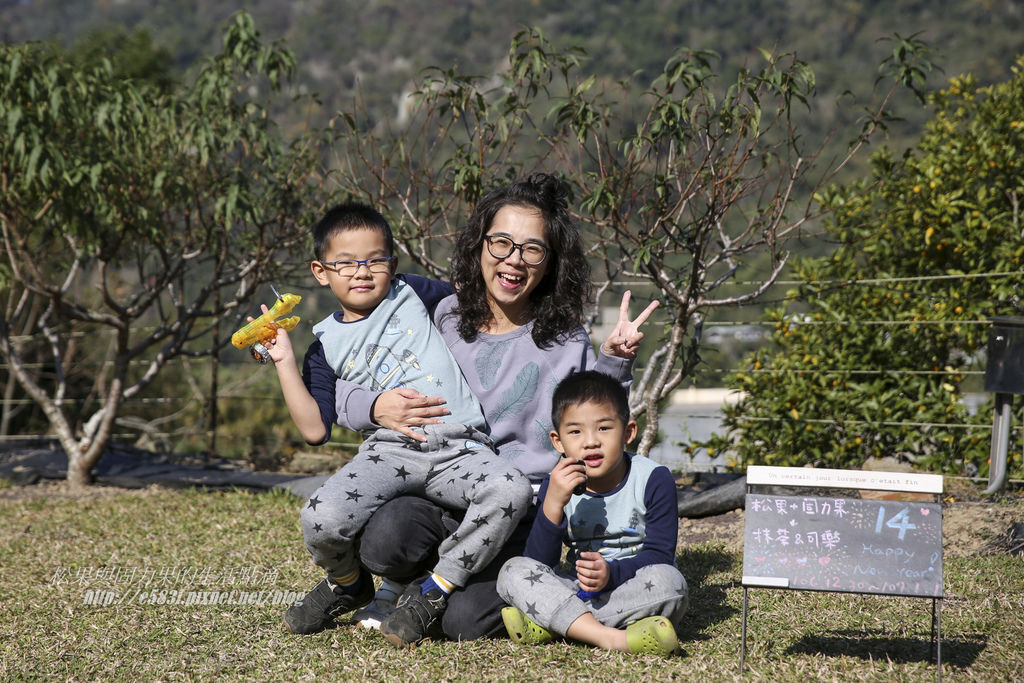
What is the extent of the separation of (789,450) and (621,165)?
202 cm

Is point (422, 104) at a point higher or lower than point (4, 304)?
higher

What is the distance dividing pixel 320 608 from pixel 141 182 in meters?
3.60

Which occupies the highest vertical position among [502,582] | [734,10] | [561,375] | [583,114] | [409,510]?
[734,10]

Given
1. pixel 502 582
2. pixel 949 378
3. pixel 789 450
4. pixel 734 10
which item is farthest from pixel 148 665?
pixel 734 10

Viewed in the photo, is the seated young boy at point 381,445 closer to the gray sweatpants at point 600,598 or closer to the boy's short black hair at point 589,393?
the gray sweatpants at point 600,598

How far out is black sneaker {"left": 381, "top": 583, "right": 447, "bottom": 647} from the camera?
2.71 meters

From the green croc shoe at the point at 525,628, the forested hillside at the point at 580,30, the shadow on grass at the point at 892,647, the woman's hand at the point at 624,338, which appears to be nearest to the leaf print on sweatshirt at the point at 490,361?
the woman's hand at the point at 624,338

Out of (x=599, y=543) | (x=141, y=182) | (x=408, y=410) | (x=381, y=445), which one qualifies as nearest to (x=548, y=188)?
(x=408, y=410)

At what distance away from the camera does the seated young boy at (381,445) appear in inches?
108

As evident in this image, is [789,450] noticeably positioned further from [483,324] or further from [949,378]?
[483,324]

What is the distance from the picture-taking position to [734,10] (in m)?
45.2

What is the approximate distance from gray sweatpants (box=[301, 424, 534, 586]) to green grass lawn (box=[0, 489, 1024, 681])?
26 centimetres

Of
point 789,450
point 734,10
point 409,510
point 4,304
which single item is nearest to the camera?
point 409,510

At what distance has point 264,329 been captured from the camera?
2.81m
